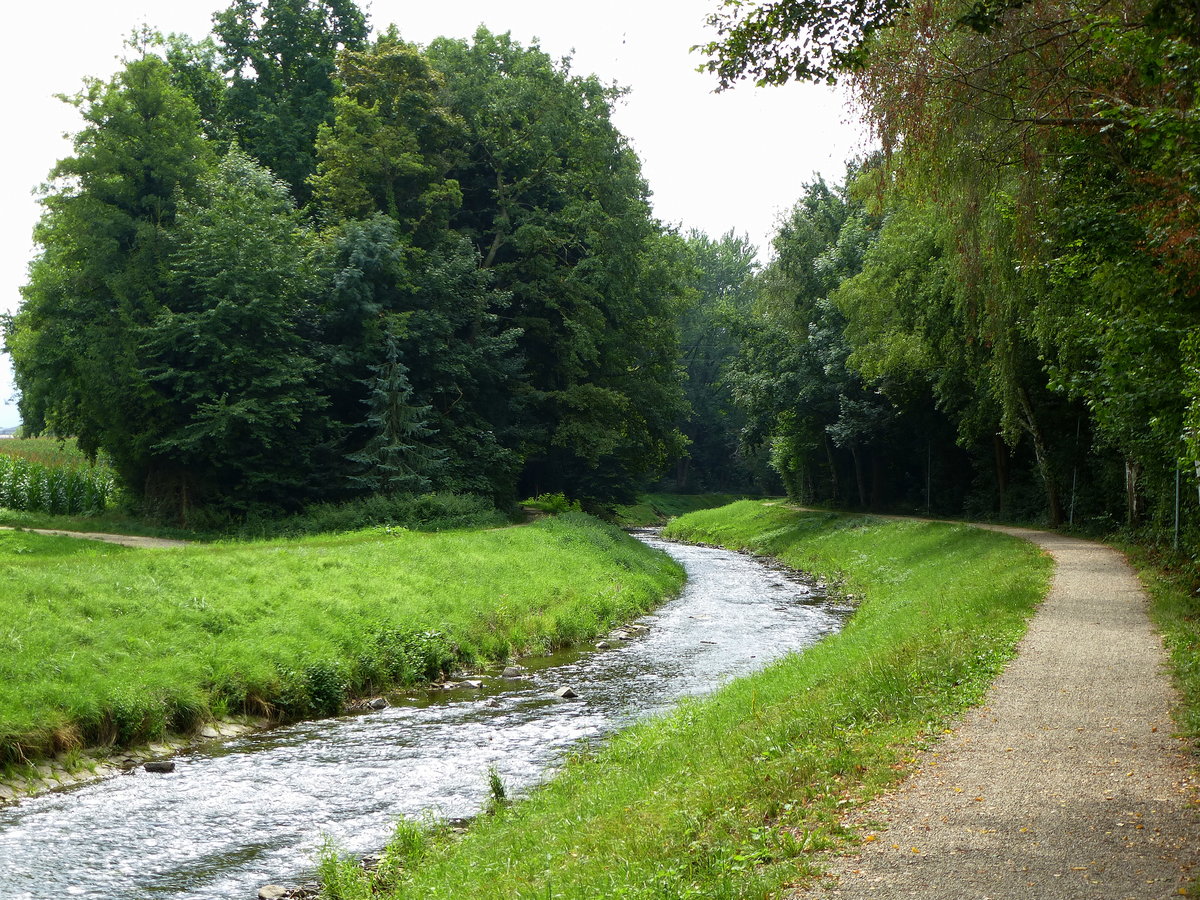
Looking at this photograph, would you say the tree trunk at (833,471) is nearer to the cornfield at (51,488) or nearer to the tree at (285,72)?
the tree at (285,72)

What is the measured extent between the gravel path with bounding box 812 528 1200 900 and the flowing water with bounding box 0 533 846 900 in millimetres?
5320

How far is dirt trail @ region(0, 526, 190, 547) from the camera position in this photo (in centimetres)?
2430

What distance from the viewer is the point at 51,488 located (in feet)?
106

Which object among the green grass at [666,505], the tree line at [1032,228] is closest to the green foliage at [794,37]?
the tree line at [1032,228]

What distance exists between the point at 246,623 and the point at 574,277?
25722 millimetres

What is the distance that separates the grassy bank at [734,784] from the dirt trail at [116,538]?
1619 cm

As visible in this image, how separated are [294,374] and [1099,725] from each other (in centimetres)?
2631

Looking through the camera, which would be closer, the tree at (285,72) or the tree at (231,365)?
the tree at (231,365)

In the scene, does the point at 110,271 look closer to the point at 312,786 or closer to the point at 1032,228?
the point at 312,786

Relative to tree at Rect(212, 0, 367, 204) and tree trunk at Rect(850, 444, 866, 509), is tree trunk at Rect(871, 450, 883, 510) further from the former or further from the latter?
tree at Rect(212, 0, 367, 204)

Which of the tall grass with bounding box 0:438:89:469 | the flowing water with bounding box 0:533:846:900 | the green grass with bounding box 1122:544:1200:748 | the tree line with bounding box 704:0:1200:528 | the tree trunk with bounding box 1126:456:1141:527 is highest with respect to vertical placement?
the tree line with bounding box 704:0:1200:528

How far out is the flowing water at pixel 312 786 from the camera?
9164mm

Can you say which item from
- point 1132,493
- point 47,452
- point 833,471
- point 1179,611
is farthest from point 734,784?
point 833,471

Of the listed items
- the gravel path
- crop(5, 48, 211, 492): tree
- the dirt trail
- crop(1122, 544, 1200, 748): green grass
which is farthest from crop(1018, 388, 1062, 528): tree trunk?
crop(5, 48, 211, 492): tree
